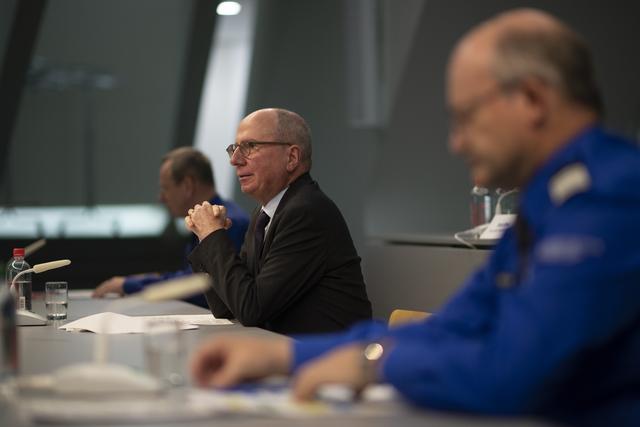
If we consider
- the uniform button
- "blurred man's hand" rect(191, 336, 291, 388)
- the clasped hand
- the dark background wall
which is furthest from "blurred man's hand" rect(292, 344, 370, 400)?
the dark background wall

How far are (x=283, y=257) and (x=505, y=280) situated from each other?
1699 millimetres

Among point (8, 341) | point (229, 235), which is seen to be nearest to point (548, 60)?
point (8, 341)

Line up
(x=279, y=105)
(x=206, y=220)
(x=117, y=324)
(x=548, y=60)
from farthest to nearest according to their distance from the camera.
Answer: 1. (x=279, y=105)
2. (x=206, y=220)
3. (x=117, y=324)
4. (x=548, y=60)

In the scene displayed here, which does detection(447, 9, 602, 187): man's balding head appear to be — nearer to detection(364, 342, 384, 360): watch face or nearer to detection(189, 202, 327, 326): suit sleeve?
detection(364, 342, 384, 360): watch face

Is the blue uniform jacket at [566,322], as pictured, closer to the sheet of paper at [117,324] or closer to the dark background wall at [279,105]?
the sheet of paper at [117,324]

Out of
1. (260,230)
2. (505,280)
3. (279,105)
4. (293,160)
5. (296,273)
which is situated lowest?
(296,273)

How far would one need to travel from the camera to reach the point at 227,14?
797cm

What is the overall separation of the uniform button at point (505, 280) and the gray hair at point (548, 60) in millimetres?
280

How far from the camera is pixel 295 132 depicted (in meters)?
3.58

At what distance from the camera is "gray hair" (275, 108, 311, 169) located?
11.7 feet

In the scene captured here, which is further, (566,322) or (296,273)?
(296,273)

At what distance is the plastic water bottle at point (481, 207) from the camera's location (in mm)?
5332

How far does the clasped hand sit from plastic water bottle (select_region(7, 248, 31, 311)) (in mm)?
783

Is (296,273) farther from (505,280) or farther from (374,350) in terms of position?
(505,280)
